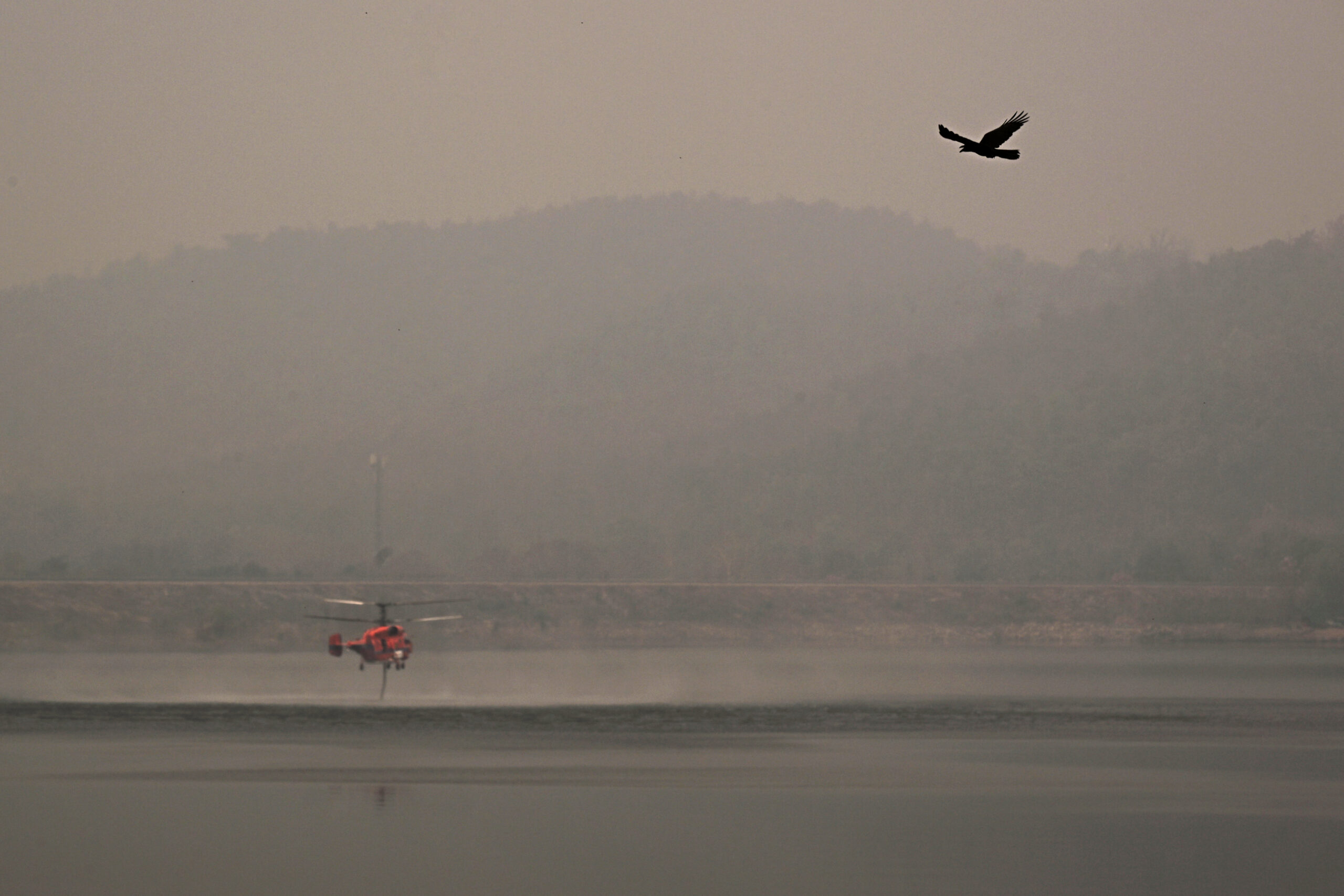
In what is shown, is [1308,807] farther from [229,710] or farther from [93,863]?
[229,710]

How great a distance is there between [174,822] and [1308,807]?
2614 cm

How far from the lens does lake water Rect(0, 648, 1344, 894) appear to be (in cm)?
3656

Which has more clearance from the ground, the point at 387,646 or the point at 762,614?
the point at 387,646

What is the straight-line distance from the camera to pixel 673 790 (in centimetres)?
4978

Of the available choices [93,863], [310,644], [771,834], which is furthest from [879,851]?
[310,644]

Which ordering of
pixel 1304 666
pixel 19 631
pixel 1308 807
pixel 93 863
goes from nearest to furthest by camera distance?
pixel 93 863
pixel 1308 807
pixel 1304 666
pixel 19 631

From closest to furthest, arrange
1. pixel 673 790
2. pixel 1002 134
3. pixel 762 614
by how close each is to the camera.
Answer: pixel 1002 134
pixel 673 790
pixel 762 614

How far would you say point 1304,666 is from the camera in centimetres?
12650

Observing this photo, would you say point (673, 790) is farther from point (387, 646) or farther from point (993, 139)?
point (387, 646)

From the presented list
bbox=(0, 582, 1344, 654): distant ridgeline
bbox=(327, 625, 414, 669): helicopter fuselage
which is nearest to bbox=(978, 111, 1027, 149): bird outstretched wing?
bbox=(327, 625, 414, 669): helicopter fuselage

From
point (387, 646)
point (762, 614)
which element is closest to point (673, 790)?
point (387, 646)

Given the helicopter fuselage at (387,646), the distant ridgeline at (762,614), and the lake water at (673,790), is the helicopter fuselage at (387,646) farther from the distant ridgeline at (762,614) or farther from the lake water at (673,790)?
the distant ridgeline at (762,614)

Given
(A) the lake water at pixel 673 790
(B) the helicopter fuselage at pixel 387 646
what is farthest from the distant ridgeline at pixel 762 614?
(B) the helicopter fuselage at pixel 387 646

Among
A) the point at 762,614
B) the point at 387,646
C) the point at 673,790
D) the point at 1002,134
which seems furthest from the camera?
the point at 762,614
